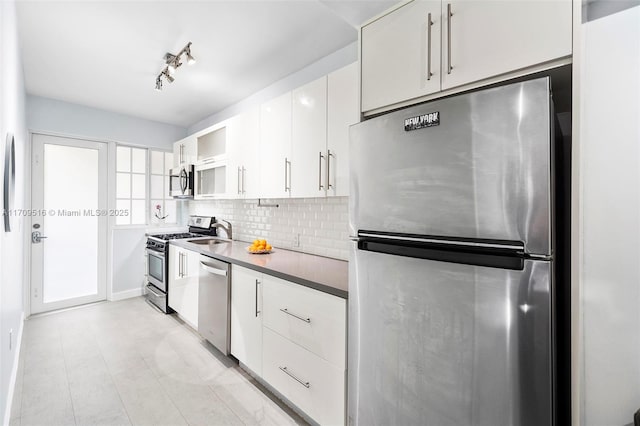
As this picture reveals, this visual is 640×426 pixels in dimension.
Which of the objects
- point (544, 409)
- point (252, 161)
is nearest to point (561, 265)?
point (544, 409)

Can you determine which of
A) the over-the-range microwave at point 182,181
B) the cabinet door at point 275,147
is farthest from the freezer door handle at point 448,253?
the over-the-range microwave at point 182,181

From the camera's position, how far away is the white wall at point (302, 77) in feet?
7.88

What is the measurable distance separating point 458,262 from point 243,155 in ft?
7.83

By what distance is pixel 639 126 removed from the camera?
3.62ft

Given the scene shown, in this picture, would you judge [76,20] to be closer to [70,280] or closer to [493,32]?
[493,32]

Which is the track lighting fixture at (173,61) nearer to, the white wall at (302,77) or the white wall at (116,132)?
the white wall at (302,77)

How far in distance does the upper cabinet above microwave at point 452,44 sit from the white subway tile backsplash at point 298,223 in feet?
3.79

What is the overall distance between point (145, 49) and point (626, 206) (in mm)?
3202

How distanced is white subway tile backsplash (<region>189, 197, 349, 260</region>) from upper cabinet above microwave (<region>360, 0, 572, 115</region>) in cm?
116

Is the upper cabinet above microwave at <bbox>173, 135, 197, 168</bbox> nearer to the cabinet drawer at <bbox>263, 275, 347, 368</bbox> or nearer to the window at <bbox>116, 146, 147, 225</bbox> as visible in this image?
the window at <bbox>116, 146, 147, 225</bbox>

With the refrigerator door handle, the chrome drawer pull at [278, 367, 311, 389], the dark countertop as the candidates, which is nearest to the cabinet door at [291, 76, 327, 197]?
the dark countertop

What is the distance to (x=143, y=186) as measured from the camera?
455cm

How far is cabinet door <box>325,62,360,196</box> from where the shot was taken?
194 centimetres

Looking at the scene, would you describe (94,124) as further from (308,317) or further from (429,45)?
(429,45)
